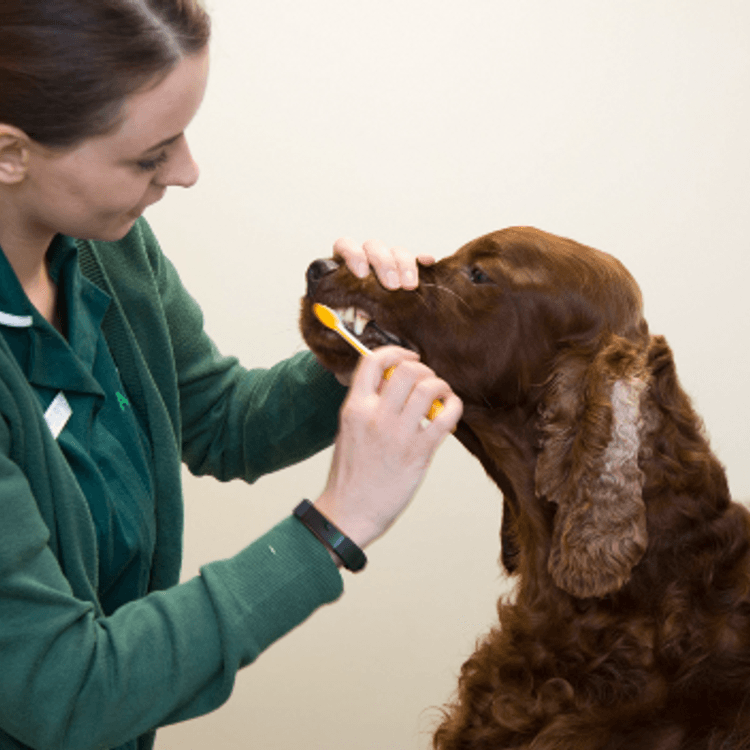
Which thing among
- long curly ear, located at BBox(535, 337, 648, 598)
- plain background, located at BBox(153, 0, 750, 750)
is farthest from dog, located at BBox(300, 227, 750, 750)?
plain background, located at BBox(153, 0, 750, 750)

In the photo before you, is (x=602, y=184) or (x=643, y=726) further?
(x=602, y=184)

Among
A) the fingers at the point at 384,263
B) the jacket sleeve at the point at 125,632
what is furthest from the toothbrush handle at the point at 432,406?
the fingers at the point at 384,263

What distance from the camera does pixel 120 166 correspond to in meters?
1.33

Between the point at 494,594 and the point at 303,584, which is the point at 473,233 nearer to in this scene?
the point at 494,594

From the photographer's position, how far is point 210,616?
1233mm

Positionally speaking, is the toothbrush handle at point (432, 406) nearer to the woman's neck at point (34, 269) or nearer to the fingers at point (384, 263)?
the fingers at point (384, 263)

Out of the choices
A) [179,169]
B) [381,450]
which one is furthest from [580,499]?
[179,169]

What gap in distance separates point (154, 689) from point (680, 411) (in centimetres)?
103

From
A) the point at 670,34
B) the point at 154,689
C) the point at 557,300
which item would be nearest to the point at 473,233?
the point at 670,34

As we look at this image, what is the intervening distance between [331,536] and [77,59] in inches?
30.5

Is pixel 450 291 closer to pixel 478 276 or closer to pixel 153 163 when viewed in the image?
pixel 478 276

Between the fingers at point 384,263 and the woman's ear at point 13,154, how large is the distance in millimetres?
647

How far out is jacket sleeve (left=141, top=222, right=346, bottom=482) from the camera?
72.8 inches

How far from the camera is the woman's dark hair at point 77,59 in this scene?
1.19 meters
